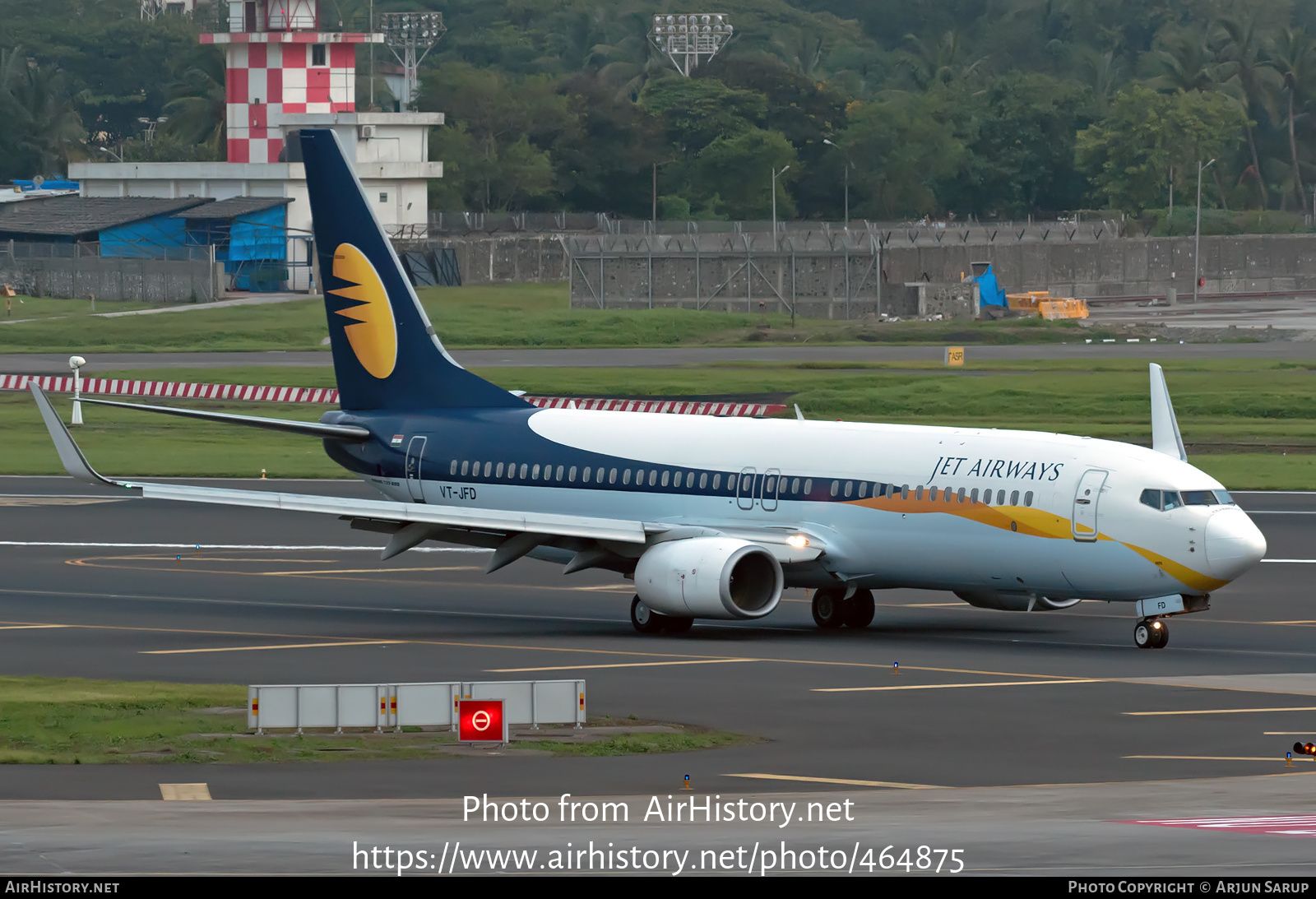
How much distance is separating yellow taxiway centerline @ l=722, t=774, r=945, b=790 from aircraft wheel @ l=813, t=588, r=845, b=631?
1595cm

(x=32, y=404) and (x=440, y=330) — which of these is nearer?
(x=32, y=404)

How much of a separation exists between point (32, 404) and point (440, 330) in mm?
40584

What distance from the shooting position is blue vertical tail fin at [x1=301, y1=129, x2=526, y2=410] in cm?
4675

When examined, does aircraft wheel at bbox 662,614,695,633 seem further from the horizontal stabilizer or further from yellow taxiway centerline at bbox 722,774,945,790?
yellow taxiway centerline at bbox 722,774,945,790

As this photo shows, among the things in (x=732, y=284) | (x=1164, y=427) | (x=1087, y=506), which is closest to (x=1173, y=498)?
(x=1087, y=506)

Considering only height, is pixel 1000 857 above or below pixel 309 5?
below

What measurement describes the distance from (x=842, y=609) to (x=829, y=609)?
26 centimetres

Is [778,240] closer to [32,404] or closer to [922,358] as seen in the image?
[922,358]

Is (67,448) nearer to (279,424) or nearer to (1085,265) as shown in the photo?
(279,424)

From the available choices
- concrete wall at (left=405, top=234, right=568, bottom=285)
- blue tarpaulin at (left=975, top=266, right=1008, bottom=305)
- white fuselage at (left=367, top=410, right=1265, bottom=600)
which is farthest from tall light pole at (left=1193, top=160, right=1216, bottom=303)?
white fuselage at (left=367, top=410, right=1265, bottom=600)

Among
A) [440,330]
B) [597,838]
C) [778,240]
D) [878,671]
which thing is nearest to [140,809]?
[597,838]

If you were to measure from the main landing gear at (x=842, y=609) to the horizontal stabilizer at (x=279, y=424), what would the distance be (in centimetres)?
1102

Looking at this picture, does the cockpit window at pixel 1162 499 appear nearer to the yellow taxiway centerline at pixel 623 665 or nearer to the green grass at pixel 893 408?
the yellow taxiway centerline at pixel 623 665

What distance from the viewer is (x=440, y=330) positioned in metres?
129
